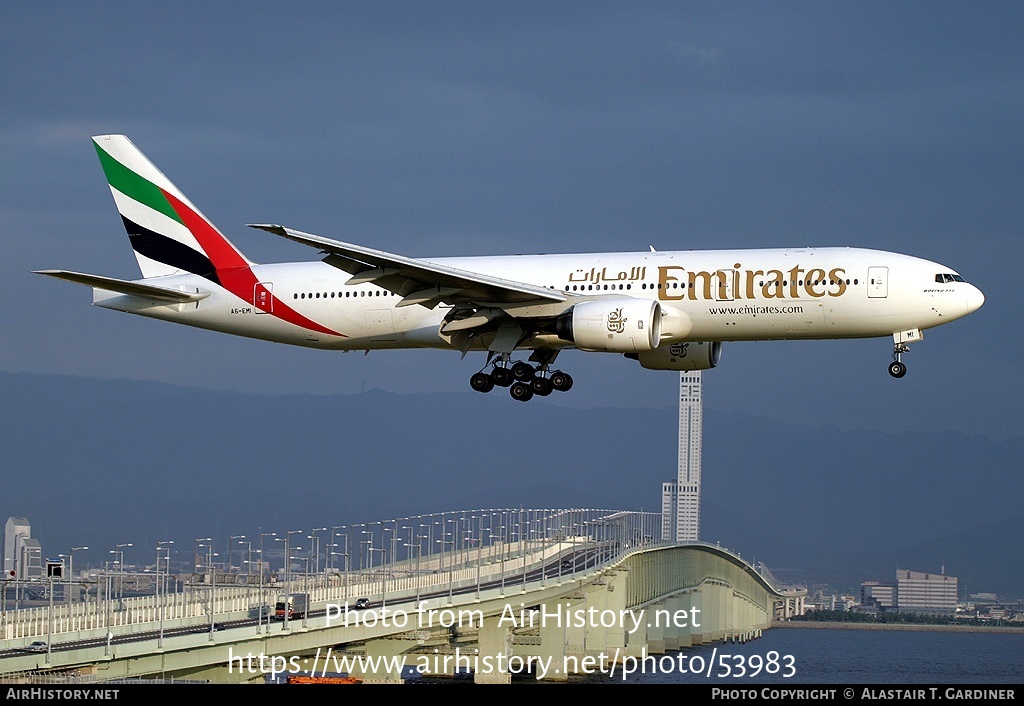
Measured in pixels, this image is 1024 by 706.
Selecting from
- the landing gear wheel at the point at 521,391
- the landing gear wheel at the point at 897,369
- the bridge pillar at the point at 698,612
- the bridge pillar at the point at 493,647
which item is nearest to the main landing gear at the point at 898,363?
the landing gear wheel at the point at 897,369

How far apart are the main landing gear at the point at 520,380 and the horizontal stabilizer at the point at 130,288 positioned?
1139 centimetres

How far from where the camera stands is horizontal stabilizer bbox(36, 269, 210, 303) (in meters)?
50.3

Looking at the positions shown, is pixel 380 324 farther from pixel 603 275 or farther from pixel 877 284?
pixel 877 284

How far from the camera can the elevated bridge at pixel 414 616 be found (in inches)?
2164

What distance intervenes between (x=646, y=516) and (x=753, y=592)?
60.9m

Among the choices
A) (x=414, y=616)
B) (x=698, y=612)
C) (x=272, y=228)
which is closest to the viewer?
(x=272, y=228)

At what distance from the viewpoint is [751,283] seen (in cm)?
4709

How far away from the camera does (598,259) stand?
50.4 m

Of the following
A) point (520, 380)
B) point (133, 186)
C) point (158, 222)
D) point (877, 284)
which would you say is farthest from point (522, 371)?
point (133, 186)

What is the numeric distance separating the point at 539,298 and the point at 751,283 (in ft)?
23.1

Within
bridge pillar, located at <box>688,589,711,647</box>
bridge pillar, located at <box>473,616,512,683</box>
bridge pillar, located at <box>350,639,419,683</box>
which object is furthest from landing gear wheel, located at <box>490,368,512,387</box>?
bridge pillar, located at <box>688,589,711,647</box>

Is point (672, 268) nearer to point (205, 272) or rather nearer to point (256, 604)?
point (205, 272)

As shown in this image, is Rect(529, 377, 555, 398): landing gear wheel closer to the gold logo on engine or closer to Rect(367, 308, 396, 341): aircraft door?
Rect(367, 308, 396, 341): aircraft door

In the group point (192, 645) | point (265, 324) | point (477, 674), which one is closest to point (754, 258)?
point (265, 324)
